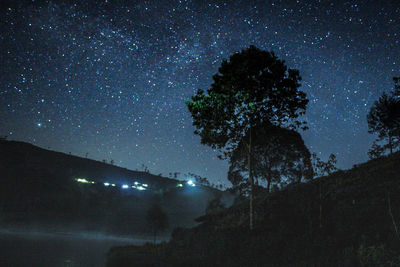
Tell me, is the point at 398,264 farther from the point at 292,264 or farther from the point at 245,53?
the point at 245,53

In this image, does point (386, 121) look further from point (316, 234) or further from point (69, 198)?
point (69, 198)

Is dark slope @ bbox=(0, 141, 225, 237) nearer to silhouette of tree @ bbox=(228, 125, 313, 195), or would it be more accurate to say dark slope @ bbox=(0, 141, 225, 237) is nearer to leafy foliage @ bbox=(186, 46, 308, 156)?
silhouette of tree @ bbox=(228, 125, 313, 195)

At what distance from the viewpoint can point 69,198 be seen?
69688 millimetres

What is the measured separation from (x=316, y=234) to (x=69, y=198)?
69.9m

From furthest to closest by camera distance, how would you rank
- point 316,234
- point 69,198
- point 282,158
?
point 69,198 → point 282,158 → point 316,234

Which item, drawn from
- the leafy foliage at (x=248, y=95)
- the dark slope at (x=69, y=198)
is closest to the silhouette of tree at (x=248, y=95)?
the leafy foliage at (x=248, y=95)

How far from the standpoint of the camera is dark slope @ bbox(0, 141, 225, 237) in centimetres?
5984

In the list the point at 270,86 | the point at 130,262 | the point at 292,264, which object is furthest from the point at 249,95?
the point at 130,262

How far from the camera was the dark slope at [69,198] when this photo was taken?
5984 cm

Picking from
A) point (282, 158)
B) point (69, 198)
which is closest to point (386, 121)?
point (282, 158)

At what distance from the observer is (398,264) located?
33.0ft

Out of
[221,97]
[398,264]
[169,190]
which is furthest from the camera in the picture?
[169,190]

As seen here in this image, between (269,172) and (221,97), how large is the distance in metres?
15.8

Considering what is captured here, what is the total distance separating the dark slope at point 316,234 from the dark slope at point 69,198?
48.3 m
